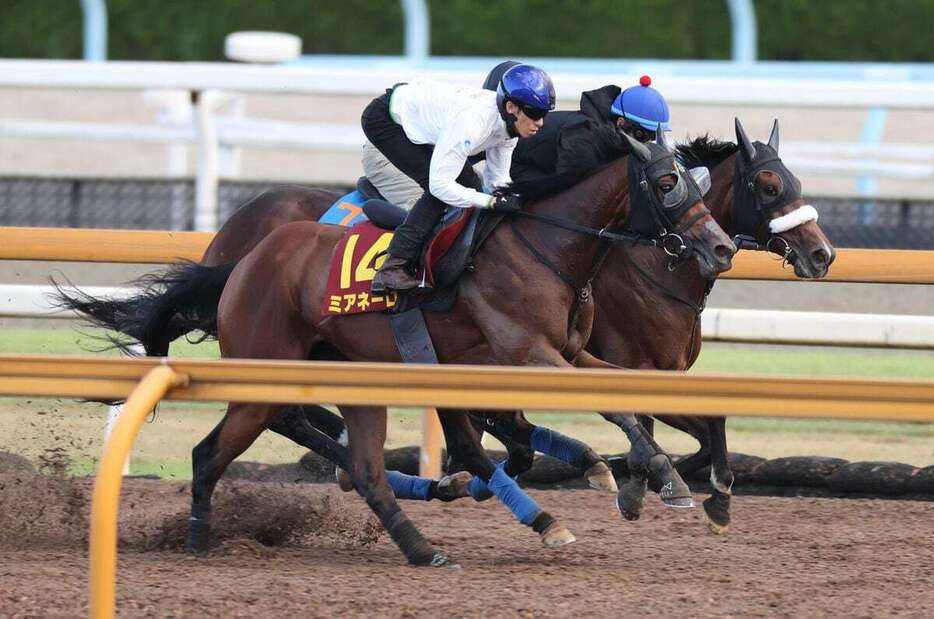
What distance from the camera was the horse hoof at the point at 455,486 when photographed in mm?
5613

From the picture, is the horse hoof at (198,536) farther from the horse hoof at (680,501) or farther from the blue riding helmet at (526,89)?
the blue riding helmet at (526,89)

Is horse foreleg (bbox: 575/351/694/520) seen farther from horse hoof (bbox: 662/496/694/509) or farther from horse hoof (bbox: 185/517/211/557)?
horse hoof (bbox: 185/517/211/557)

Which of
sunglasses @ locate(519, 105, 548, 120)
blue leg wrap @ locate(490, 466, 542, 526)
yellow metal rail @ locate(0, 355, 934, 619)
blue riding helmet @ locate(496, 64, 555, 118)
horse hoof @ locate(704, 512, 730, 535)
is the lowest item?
horse hoof @ locate(704, 512, 730, 535)

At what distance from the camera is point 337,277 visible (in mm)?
5418

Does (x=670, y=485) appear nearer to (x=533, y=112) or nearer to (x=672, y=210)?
(x=672, y=210)

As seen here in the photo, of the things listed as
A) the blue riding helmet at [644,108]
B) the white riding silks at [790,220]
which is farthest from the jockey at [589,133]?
the white riding silks at [790,220]

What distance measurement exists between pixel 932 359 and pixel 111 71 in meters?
4.62

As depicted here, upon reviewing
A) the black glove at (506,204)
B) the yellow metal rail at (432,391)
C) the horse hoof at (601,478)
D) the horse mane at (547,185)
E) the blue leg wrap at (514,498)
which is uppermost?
the horse mane at (547,185)

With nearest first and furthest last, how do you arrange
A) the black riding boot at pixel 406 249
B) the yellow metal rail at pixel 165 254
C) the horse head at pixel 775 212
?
the black riding boot at pixel 406 249
the horse head at pixel 775 212
the yellow metal rail at pixel 165 254

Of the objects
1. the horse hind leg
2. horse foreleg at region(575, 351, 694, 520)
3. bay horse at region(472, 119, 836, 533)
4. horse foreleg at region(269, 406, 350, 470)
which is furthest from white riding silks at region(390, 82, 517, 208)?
horse foreleg at region(269, 406, 350, 470)

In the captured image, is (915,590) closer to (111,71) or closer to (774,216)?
(774,216)

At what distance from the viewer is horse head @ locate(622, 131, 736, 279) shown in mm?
5152

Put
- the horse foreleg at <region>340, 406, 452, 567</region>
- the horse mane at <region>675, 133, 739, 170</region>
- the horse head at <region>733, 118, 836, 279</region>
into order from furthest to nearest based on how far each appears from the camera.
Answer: the horse mane at <region>675, 133, 739, 170</region>, the horse head at <region>733, 118, 836, 279</region>, the horse foreleg at <region>340, 406, 452, 567</region>

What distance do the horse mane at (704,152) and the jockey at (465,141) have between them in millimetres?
774
